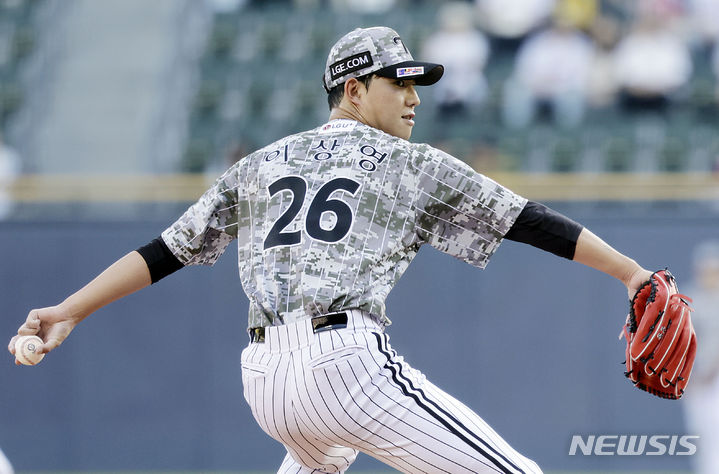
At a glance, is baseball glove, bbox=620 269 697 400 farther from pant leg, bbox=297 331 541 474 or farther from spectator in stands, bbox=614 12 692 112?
spectator in stands, bbox=614 12 692 112

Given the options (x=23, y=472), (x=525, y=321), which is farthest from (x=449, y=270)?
(x=23, y=472)

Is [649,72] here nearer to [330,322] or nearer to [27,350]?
[330,322]

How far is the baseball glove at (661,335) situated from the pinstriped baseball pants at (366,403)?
53 cm

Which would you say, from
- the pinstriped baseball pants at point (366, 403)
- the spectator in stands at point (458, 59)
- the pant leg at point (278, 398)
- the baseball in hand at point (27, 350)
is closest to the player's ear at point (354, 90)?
the pinstriped baseball pants at point (366, 403)

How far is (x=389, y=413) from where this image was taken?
3.22 m

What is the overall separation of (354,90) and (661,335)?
1224 mm

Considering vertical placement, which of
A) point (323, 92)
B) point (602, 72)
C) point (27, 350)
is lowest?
point (27, 350)

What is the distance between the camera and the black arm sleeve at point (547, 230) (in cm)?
338

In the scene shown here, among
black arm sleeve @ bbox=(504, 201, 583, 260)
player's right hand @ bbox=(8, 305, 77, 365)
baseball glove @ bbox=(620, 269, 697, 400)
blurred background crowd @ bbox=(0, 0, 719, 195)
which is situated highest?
blurred background crowd @ bbox=(0, 0, 719, 195)

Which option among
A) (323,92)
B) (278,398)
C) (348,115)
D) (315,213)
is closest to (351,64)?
(348,115)

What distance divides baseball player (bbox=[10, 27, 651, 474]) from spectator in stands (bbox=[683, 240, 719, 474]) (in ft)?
17.6

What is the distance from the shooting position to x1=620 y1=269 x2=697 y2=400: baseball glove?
135 inches

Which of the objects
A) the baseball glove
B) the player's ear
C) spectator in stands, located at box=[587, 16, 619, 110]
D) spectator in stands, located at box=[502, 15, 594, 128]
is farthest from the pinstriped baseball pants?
spectator in stands, located at box=[587, 16, 619, 110]

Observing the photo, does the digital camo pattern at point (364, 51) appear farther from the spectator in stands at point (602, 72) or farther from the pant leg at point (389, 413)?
the spectator in stands at point (602, 72)
